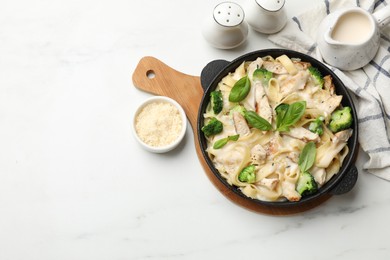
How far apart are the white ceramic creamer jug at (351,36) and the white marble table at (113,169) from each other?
359 millimetres

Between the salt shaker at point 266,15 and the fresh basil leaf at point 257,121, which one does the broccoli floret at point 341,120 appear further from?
the salt shaker at point 266,15

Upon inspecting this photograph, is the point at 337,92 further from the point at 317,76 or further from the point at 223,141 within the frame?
the point at 223,141

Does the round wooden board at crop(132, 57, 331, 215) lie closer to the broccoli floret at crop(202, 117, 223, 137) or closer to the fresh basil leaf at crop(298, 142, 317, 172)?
the broccoli floret at crop(202, 117, 223, 137)

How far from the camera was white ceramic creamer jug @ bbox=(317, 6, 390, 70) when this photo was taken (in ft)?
10.9

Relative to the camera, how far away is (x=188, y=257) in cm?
340

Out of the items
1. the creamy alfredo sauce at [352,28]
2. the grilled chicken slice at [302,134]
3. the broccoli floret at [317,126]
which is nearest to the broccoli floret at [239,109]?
the grilled chicken slice at [302,134]

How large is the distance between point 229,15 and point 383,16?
32.5 inches

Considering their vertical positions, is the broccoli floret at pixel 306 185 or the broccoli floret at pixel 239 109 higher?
the broccoli floret at pixel 239 109

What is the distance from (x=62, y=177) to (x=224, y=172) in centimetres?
93

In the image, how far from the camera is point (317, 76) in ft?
11.0

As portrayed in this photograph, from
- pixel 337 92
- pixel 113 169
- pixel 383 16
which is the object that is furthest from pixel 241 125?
pixel 383 16

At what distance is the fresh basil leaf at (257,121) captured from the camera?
3.21m

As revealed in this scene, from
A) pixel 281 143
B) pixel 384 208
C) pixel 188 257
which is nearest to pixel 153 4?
pixel 281 143

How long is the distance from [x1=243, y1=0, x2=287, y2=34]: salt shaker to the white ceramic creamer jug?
0.24 metres
